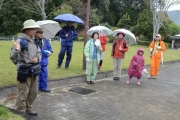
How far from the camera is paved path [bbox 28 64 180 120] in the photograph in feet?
16.4

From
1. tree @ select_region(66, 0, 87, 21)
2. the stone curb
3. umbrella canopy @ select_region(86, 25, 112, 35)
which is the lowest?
the stone curb

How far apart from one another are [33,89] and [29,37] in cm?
97

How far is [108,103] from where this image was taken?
19.4ft

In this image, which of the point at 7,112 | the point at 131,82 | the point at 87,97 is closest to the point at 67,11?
the point at 131,82

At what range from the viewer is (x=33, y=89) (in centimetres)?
448

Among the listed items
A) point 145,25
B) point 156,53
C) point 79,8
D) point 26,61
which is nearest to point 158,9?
point 145,25

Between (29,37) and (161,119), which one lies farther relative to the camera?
(161,119)

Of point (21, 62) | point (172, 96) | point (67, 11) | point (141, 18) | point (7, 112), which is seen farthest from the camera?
point (141, 18)

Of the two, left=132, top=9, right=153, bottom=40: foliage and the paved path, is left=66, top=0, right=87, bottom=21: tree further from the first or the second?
the paved path

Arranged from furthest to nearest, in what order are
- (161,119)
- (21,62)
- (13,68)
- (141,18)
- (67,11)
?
(141,18) → (67,11) → (13,68) → (161,119) → (21,62)

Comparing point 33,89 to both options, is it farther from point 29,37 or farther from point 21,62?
point 29,37

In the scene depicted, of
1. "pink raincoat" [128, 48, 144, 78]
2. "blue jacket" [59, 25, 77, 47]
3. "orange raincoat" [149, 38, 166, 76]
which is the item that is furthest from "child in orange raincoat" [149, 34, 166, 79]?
"blue jacket" [59, 25, 77, 47]

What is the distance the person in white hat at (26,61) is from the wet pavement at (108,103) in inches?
19.6

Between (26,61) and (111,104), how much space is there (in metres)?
2.54
